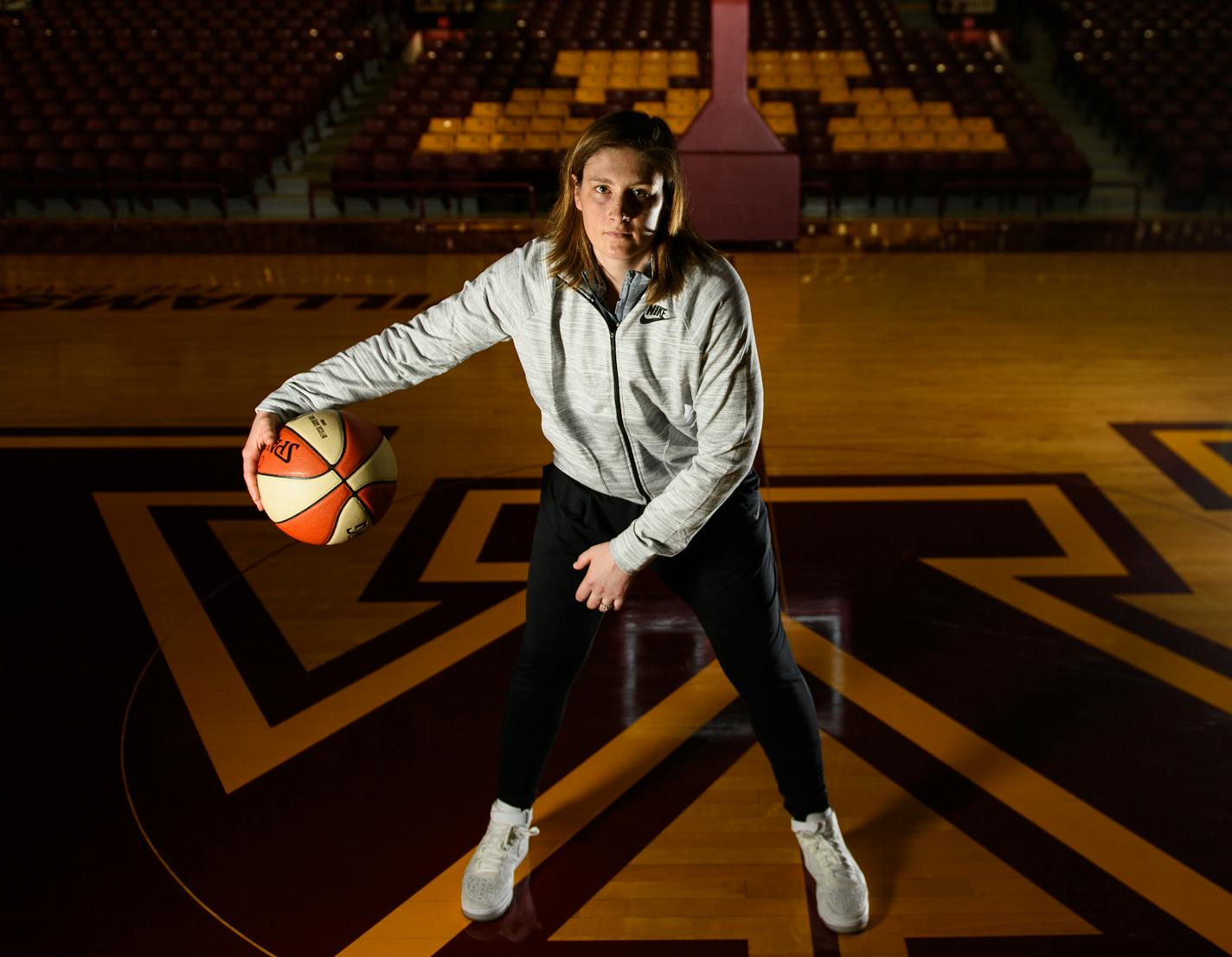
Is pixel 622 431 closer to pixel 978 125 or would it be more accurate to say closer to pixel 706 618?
pixel 706 618

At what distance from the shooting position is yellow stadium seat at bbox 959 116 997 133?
13430 millimetres

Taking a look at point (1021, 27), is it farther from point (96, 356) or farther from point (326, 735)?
point (326, 735)

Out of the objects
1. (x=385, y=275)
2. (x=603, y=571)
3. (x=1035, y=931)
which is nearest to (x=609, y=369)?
(x=603, y=571)

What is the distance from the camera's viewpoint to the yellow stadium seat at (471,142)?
1317 cm

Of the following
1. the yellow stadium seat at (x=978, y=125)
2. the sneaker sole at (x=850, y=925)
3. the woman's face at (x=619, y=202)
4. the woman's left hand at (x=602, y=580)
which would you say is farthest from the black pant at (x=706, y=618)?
the yellow stadium seat at (x=978, y=125)

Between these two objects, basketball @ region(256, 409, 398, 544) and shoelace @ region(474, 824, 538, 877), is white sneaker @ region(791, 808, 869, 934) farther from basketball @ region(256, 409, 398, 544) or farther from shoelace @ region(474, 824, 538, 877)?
basketball @ region(256, 409, 398, 544)

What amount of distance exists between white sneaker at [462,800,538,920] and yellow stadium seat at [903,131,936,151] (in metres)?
12.2

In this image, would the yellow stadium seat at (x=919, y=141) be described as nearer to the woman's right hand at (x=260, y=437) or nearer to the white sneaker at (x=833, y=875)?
the white sneaker at (x=833, y=875)

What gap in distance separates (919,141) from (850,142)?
2.62ft

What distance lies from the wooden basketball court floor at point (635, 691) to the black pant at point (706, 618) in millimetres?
350

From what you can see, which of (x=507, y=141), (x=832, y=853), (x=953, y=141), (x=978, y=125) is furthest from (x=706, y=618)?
(x=978, y=125)

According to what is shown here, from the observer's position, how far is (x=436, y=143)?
43.7 feet

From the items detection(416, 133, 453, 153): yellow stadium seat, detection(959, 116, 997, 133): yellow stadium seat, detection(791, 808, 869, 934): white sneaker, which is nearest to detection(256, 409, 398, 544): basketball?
detection(791, 808, 869, 934): white sneaker

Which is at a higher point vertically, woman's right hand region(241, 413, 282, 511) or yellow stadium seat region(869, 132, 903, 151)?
woman's right hand region(241, 413, 282, 511)
